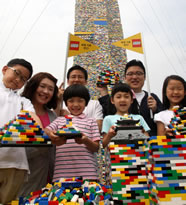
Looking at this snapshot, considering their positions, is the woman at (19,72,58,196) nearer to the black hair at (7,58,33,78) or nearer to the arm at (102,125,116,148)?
the black hair at (7,58,33,78)

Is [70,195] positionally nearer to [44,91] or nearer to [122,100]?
[122,100]

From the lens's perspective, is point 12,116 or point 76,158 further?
point 76,158

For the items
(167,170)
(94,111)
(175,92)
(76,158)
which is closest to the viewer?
(167,170)

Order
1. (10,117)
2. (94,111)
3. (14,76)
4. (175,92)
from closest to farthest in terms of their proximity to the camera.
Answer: (10,117) → (14,76) → (175,92) → (94,111)

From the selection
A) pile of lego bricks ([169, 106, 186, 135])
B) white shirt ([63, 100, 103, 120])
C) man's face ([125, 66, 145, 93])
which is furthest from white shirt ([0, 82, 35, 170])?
man's face ([125, 66, 145, 93])

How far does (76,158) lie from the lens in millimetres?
1296

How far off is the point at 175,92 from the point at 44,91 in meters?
1.16

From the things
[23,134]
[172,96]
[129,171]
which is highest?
[172,96]

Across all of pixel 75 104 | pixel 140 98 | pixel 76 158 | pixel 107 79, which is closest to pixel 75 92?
pixel 75 104

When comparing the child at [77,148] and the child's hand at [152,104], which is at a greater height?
the child's hand at [152,104]

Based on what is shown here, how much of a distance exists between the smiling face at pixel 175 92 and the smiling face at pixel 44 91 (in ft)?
3.52

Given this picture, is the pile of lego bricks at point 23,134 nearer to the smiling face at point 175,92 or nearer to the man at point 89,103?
the man at point 89,103

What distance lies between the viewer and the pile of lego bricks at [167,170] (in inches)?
26.2

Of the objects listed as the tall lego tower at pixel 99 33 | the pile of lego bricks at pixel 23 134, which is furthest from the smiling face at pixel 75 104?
the tall lego tower at pixel 99 33
